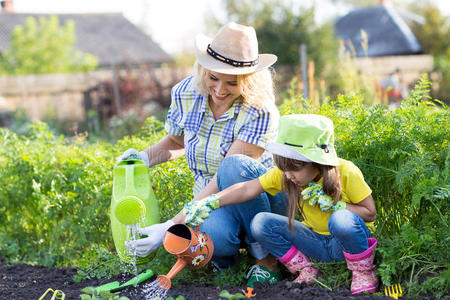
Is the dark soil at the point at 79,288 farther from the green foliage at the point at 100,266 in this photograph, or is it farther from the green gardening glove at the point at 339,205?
the green gardening glove at the point at 339,205

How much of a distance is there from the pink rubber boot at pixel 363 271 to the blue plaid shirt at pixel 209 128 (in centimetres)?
71

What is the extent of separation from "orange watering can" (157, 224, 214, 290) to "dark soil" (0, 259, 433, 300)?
93mm

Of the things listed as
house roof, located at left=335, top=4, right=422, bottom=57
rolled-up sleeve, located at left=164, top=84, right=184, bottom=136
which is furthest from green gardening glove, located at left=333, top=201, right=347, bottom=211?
house roof, located at left=335, top=4, right=422, bottom=57

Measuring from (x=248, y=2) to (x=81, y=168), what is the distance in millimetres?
11862

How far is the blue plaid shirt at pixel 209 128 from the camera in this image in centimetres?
248

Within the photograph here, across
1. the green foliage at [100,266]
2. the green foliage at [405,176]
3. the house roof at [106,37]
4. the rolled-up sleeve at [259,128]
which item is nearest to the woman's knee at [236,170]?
the rolled-up sleeve at [259,128]

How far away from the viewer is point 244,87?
97.9 inches

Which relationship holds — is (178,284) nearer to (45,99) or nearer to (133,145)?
(133,145)

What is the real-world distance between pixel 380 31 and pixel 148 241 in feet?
79.0

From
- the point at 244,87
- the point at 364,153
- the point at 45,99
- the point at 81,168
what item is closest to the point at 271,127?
the point at 244,87

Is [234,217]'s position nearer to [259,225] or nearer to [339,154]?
[259,225]

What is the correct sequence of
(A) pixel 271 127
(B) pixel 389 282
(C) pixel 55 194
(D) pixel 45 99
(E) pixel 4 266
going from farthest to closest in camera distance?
(D) pixel 45 99, (C) pixel 55 194, (E) pixel 4 266, (A) pixel 271 127, (B) pixel 389 282

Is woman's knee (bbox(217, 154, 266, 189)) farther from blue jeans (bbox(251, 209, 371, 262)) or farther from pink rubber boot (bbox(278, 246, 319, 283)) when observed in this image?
pink rubber boot (bbox(278, 246, 319, 283))

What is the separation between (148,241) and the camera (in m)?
2.24
